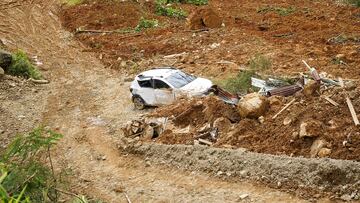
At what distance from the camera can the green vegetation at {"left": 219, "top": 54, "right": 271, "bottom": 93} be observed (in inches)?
693

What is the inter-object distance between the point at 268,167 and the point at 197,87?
5.61m

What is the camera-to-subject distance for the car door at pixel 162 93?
17203 mm

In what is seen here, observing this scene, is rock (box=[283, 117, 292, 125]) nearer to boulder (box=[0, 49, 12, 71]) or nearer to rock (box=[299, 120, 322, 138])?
rock (box=[299, 120, 322, 138])

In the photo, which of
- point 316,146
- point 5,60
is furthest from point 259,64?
point 5,60

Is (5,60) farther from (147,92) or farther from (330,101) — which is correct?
(330,101)

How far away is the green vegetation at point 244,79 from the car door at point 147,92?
2434mm

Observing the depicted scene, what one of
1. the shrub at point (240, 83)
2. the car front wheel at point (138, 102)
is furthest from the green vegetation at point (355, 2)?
the car front wheel at point (138, 102)

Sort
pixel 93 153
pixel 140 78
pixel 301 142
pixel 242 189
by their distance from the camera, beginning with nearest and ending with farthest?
pixel 242 189 → pixel 301 142 → pixel 93 153 → pixel 140 78

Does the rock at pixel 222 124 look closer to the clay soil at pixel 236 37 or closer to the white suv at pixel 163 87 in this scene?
the white suv at pixel 163 87

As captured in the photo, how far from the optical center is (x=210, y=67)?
832 inches

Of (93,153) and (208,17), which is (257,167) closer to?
(93,153)

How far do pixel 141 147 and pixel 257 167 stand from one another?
3589 mm

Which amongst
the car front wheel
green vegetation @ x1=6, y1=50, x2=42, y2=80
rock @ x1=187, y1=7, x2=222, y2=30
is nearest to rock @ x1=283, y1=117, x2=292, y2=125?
the car front wheel

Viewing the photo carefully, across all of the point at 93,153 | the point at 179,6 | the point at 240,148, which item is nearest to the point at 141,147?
the point at 93,153
